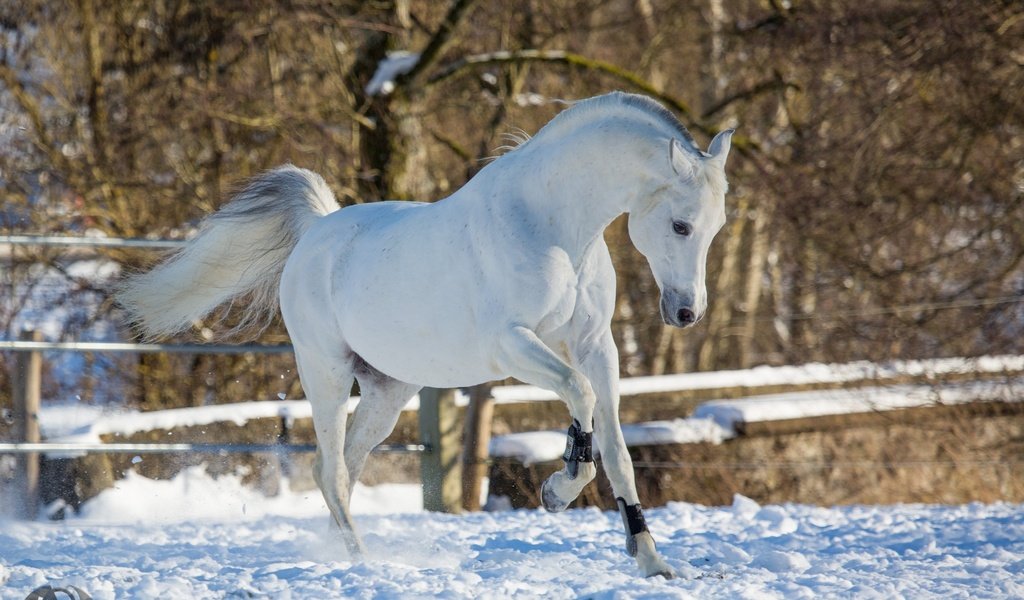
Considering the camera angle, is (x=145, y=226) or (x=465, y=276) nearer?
(x=465, y=276)

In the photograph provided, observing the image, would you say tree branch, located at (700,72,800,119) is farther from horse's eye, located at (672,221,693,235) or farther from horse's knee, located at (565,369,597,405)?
horse's knee, located at (565,369,597,405)

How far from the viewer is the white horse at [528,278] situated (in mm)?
3617

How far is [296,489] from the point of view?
713 cm

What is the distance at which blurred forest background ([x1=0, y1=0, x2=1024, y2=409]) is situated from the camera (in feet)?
28.6

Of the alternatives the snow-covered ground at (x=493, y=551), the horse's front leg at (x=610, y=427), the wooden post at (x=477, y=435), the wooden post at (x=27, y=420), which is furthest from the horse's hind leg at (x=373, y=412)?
the wooden post at (x=27, y=420)

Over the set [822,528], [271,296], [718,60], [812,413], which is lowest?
[822,528]

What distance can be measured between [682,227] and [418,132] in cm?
586

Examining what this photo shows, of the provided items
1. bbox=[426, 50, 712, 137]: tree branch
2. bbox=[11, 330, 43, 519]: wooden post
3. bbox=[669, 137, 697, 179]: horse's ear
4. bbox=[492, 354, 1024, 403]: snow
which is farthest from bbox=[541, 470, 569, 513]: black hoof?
bbox=[426, 50, 712, 137]: tree branch

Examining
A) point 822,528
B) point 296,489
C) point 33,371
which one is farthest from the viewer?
point 296,489

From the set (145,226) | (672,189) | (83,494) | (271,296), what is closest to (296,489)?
(83,494)

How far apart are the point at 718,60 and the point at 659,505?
7.21 m

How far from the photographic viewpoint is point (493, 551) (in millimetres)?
4621

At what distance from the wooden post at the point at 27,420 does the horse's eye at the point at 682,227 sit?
12.6 ft

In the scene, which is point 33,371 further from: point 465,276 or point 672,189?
point 672,189
